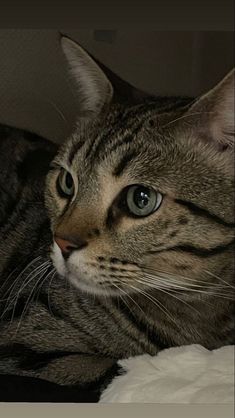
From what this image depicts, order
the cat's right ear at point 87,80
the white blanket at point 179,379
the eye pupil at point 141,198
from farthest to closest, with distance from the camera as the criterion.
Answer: the cat's right ear at point 87,80
the eye pupil at point 141,198
the white blanket at point 179,379

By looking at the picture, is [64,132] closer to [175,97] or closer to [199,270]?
[175,97]

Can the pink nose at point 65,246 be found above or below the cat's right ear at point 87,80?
below

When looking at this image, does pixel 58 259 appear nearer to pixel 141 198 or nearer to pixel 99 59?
pixel 141 198

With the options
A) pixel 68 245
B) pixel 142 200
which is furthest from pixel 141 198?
pixel 68 245

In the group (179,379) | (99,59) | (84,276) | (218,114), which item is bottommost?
(179,379)

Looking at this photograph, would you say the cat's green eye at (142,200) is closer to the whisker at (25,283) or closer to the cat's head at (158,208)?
the cat's head at (158,208)

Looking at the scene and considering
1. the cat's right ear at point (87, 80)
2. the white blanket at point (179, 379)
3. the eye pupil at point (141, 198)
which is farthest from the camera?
the cat's right ear at point (87, 80)

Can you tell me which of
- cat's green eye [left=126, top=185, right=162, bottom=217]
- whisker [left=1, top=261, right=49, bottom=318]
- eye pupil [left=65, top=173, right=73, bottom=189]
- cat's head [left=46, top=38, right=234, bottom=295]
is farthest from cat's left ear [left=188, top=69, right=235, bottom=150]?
whisker [left=1, top=261, right=49, bottom=318]

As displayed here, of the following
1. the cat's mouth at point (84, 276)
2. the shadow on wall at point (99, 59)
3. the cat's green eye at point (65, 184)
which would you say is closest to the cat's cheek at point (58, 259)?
the cat's mouth at point (84, 276)

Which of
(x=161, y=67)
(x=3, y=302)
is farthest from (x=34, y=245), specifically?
(x=161, y=67)
